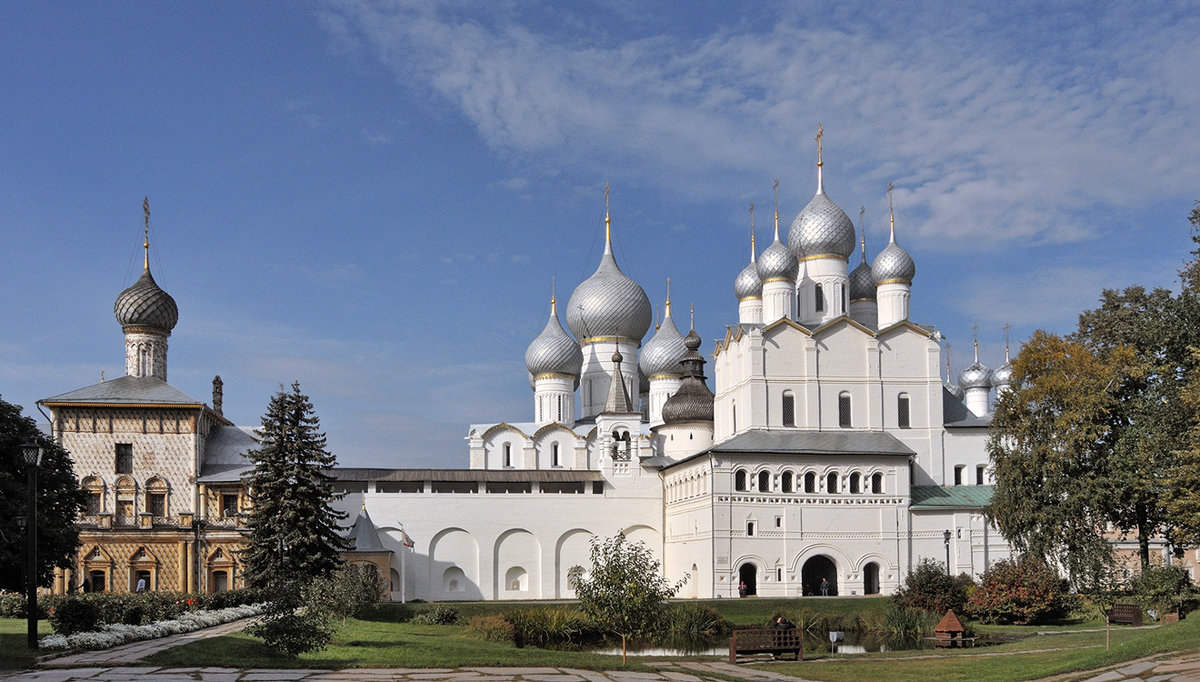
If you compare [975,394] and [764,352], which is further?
[975,394]

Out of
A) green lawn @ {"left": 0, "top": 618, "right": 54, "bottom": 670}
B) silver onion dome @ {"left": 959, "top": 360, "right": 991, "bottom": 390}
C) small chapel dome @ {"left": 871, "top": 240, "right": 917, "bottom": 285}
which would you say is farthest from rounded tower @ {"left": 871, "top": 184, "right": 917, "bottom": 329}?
green lawn @ {"left": 0, "top": 618, "right": 54, "bottom": 670}

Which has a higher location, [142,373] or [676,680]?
[142,373]

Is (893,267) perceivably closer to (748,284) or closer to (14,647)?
(748,284)

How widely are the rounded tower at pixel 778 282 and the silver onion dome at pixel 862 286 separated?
3.18 metres

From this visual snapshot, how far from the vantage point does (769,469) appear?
42875 millimetres

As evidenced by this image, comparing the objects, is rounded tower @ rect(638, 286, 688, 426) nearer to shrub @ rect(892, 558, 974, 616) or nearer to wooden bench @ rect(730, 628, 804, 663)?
shrub @ rect(892, 558, 974, 616)

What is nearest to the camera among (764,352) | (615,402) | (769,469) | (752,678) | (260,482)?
(752,678)

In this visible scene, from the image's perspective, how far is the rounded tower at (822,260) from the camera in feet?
161

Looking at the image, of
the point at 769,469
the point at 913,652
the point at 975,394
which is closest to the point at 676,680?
the point at 913,652

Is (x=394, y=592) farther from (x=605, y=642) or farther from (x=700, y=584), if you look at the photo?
(x=605, y=642)

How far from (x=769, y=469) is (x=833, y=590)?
4.93 m

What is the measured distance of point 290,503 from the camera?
113 ft

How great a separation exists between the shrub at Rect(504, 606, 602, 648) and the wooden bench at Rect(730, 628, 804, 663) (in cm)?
557

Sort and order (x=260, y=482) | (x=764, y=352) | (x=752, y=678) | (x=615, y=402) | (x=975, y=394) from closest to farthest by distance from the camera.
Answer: (x=752, y=678) → (x=260, y=482) → (x=764, y=352) → (x=615, y=402) → (x=975, y=394)
